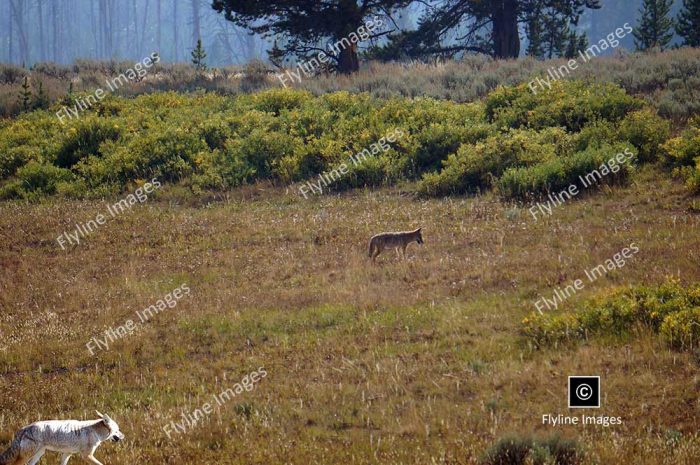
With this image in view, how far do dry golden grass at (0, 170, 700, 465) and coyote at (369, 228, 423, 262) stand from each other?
→ 1.10 feet

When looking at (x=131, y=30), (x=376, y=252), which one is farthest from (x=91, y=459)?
(x=131, y=30)

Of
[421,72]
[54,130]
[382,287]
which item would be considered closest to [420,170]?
[382,287]

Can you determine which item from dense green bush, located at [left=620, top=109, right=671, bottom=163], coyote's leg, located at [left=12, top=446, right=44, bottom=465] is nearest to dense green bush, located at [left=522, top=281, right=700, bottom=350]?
coyote's leg, located at [left=12, top=446, right=44, bottom=465]

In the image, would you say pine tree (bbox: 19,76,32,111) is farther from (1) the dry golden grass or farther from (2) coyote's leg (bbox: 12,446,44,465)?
(2) coyote's leg (bbox: 12,446,44,465)

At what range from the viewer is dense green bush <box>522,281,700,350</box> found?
9164 mm

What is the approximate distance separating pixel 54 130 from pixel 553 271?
2034 cm

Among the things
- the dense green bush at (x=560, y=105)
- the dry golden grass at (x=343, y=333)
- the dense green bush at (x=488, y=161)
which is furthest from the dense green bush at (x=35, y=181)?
the dense green bush at (x=560, y=105)

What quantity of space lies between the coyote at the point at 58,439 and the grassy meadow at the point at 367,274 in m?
0.55

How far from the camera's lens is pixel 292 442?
25.0ft

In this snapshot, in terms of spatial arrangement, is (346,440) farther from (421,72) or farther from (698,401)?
(421,72)

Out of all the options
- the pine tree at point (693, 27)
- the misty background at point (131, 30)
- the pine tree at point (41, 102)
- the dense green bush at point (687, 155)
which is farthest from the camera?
the misty background at point (131, 30)

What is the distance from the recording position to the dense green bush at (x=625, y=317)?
9.16 metres

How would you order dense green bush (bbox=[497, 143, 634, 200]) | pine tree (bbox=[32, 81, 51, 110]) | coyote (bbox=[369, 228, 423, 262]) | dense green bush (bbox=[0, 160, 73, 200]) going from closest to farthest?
coyote (bbox=[369, 228, 423, 262]), dense green bush (bbox=[497, 143, 634, 200]), dense green bush (bbox=[0, 160, 73, 200]), pine tree (bbox=[32, 81, 51, 110])

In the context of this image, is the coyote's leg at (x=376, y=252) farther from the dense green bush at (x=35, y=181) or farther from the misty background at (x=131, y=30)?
the misty background at (x=131, y=30)
